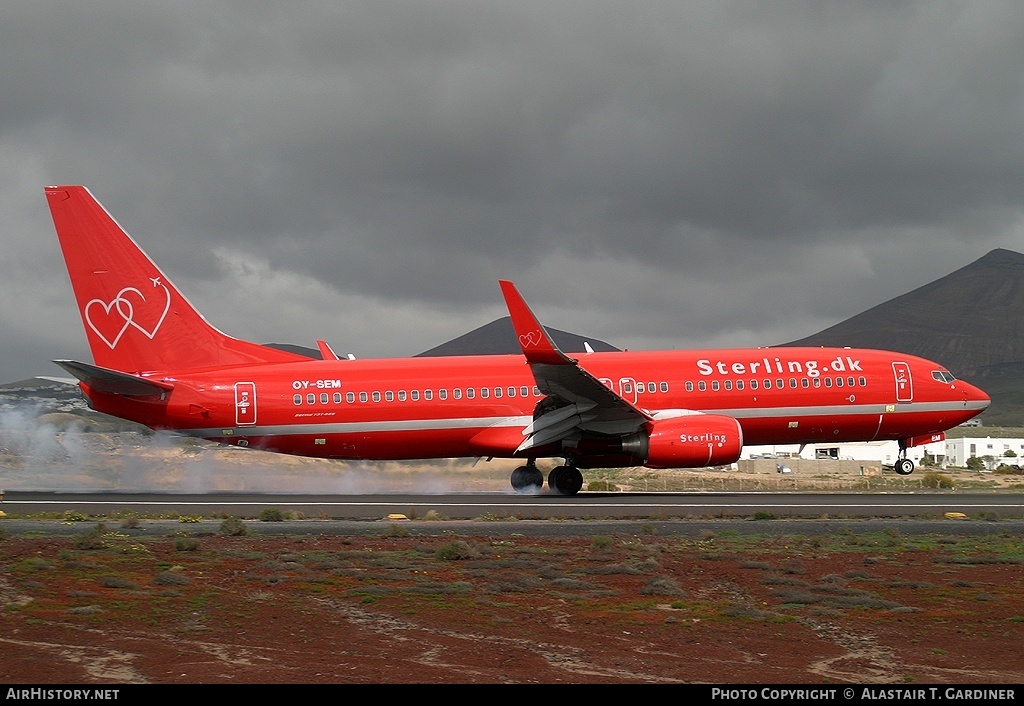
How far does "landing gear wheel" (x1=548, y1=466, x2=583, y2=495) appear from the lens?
32500 millimetres

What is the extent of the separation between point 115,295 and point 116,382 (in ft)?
11.9

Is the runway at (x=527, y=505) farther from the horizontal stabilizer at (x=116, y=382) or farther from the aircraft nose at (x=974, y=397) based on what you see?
the aircraft nose at (x=974, y=397)

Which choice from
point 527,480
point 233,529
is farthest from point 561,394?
point 233,529

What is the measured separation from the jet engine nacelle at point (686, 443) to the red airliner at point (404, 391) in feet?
1.25

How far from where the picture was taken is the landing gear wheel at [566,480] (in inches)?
1280

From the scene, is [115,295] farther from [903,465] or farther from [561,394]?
[903,465]

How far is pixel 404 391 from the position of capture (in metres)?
33.2

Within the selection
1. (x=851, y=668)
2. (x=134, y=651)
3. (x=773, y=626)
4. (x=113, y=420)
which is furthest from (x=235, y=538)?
(x=113, y=420)

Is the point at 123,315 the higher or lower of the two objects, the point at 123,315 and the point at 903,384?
the higher

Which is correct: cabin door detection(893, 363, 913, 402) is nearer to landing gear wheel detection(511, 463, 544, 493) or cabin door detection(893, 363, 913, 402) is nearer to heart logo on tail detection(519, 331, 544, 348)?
landing gear wheel detection(511, 463, 544, 493)

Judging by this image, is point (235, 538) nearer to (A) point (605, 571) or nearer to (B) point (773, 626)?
(A) point (605, 571)

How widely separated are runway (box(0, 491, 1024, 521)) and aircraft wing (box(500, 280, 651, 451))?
210 cm

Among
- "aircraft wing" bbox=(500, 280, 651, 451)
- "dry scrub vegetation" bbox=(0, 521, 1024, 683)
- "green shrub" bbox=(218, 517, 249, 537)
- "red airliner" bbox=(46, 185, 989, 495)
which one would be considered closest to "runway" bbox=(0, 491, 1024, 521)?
"red airliner" bbox=(46, 185, 989, 495)

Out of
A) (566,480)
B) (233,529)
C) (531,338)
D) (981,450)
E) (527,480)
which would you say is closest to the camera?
(233,529)
